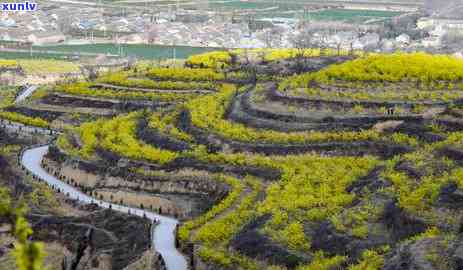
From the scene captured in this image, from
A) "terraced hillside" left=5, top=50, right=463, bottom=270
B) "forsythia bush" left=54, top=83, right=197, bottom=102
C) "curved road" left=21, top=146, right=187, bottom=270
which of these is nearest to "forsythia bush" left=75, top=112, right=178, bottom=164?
"terraced hillside" left=5, top=50, right=463, bottom=270

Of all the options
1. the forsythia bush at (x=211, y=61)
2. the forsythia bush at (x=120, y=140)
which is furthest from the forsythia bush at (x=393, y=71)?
the forsythia bush at (x=211, y=61)

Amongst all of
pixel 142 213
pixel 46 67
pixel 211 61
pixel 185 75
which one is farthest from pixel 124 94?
pixel 46 67

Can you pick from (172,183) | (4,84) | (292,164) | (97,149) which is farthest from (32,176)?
(4,84)

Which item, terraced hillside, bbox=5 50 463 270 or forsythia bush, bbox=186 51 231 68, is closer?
terraced hillside, bbox=5 50 463 270

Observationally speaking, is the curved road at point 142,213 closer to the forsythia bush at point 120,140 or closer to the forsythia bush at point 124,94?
the forsythia bush at point 120,140

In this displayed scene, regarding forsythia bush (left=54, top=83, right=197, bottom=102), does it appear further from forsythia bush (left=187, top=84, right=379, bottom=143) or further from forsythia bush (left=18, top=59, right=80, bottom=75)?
forsythia bush (left=18, top=59, right=80, bottom=75)

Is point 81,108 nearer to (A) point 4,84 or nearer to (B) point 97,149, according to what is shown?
(B) point 97,149
